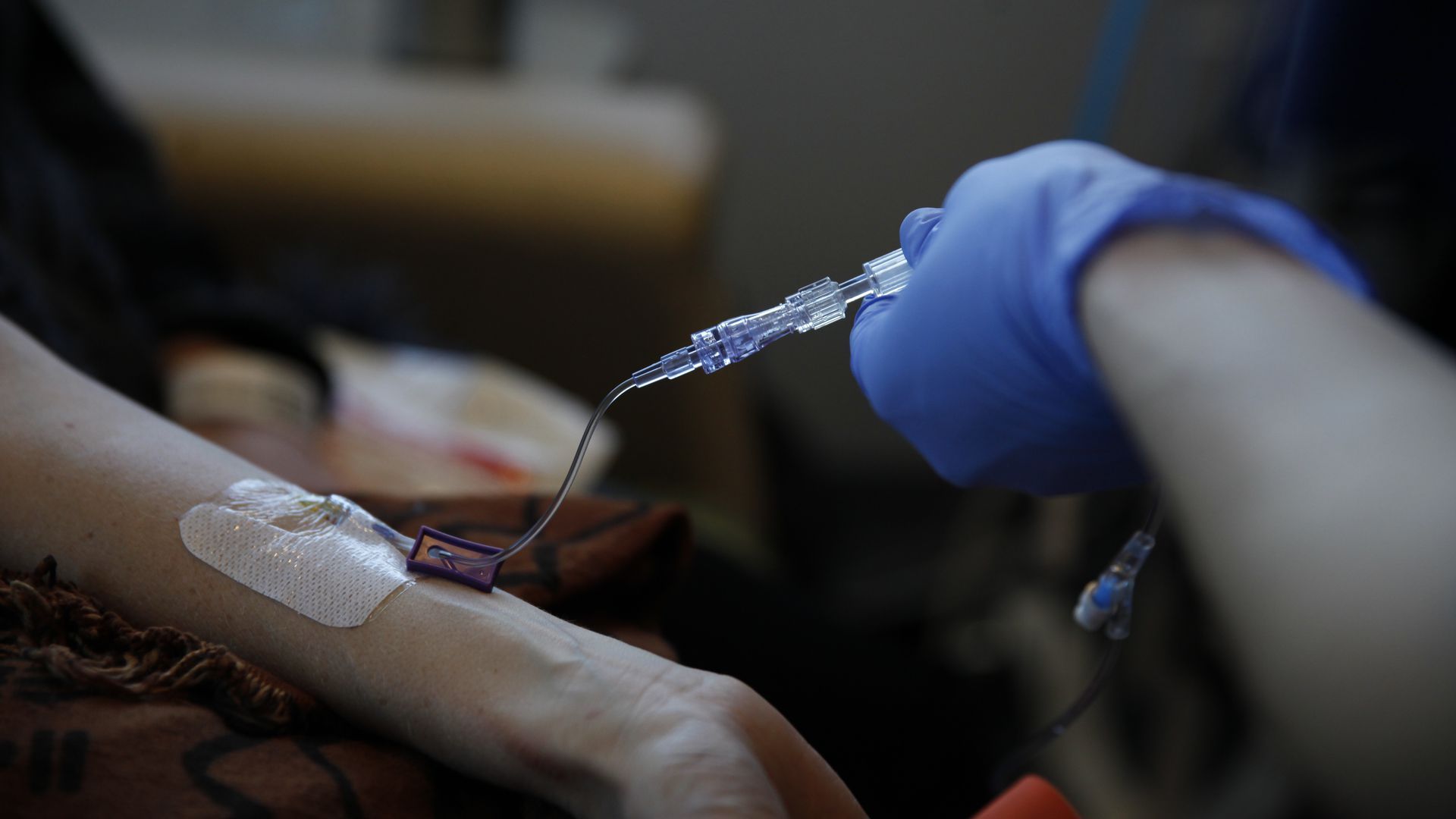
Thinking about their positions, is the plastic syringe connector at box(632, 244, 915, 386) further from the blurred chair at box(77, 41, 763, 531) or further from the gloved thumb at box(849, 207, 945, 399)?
the blurred chair at box(77, 41, 763, 531)

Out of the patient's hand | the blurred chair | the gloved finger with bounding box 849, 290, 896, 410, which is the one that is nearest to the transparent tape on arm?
the patient's hand

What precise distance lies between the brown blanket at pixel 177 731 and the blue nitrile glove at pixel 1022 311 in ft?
0.72

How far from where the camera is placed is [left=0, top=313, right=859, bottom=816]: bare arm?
49 cm

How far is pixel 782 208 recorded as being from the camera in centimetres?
225

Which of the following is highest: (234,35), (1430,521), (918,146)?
(234,35)

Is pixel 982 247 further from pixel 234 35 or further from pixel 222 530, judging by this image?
pixel 234 35

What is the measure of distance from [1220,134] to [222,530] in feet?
5.07

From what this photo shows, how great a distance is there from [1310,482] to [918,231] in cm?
30

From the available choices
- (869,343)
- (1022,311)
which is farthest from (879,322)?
(1022,311)

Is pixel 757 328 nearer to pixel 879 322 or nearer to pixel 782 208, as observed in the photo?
pixel 879 322

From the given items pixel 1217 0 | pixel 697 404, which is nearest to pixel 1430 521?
pixel 697 404

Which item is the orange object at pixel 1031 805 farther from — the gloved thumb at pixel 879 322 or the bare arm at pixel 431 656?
the gloved thumb at pixel 879 322

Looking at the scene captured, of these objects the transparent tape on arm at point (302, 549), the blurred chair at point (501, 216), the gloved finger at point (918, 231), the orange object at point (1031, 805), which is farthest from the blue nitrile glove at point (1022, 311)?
the blurred chair at point (501, 216)

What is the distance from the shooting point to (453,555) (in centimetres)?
60
